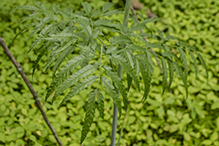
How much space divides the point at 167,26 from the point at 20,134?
2.39 meters

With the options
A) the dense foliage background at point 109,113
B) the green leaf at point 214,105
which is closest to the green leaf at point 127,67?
the dense foliage background at point 109,113

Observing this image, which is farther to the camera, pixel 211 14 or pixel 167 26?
pixel 211 14

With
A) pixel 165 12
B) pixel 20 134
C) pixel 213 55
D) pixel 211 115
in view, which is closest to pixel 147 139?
pixel 211 115

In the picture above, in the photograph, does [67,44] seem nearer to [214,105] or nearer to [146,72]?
[146,72]

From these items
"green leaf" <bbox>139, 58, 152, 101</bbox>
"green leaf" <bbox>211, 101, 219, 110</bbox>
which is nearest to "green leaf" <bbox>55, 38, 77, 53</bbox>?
"green leaf" <bbox>139, 58, 152, 101</bbox>

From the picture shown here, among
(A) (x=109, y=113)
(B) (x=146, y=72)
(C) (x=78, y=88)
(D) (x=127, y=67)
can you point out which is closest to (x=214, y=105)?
(A) (x=109, y=113)

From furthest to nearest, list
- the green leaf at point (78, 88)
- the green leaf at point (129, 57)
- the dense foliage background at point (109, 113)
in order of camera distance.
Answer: the dense foliage background at point (109, 113)
the green leaf at point (129, 57)
the green leaf at point (78, 88)

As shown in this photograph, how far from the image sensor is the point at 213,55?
2.51 meters

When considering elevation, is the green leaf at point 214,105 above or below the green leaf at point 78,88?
below

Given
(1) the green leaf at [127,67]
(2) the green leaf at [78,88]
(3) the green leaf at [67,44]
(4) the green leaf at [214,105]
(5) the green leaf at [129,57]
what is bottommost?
(4) the green leaf at [214,105]

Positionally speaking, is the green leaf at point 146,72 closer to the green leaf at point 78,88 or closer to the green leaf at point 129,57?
the green leaf at point 129,57

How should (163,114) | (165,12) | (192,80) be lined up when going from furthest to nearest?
(165,12) < (192,80) < (163,114)

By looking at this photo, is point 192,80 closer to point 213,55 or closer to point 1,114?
point 213,55

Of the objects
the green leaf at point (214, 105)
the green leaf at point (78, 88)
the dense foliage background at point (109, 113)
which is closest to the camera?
the green leaf at point (78, 88)
